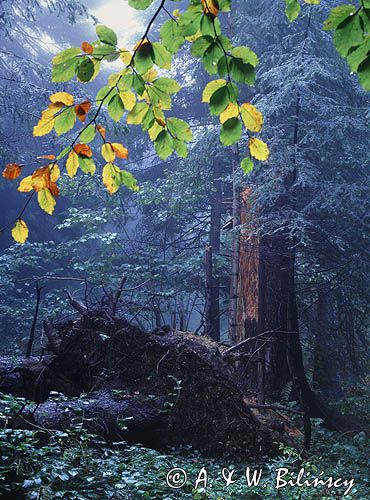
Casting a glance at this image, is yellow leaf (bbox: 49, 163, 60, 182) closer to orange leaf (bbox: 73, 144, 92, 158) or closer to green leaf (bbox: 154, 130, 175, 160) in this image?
orange leaf (bbox: 73, 144, 92, 158)

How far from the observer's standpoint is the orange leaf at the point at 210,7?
154 centimetres

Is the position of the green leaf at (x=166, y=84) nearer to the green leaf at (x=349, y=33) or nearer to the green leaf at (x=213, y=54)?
the green leaf at (x=213, y=54)

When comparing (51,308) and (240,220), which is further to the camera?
(51,308)

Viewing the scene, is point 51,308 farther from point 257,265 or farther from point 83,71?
point 83,71

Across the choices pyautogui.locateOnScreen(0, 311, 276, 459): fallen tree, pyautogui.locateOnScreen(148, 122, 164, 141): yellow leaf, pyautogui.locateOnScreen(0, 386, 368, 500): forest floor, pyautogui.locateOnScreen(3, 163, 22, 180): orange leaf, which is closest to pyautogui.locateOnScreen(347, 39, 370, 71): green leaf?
pyautogui.locateOnScreen(148, 122, 164, 141): yellow leaf

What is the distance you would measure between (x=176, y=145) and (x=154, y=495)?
2927mm

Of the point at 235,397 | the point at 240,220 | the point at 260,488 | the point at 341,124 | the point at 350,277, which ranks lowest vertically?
the point at 260,488

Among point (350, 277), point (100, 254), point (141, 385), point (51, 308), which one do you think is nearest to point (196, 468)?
point (141, 385)

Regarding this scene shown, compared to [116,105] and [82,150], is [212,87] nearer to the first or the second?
[116,105]

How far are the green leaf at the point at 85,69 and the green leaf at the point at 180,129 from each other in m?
0.40

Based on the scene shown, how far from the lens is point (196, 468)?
182 inches

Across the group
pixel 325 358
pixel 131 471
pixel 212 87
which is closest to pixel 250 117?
pixel 212 87

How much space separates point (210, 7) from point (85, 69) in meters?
0.52

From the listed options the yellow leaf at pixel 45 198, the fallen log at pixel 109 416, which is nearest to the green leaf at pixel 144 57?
the yellow leaf at pixel 45 198
